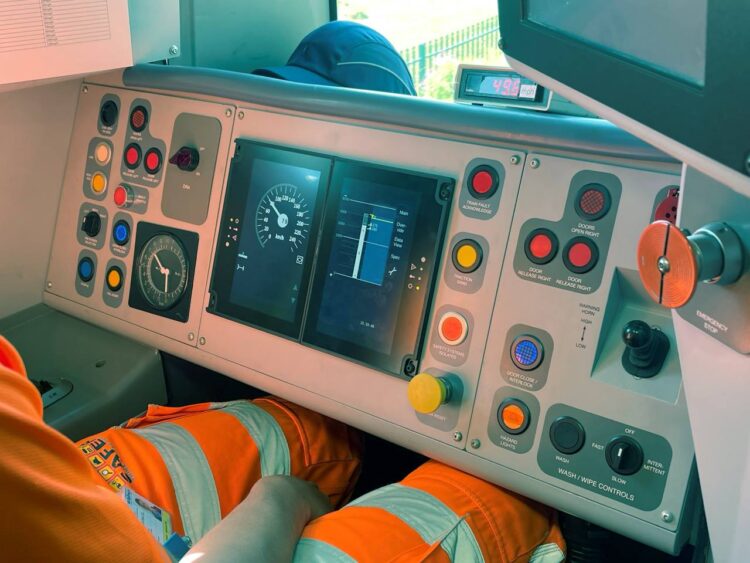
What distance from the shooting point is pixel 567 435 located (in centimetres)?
142

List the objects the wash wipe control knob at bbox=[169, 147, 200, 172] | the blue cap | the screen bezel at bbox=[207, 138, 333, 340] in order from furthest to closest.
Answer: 1. the blue cap
2. the wash wipe control knob at bbox=[169, 147, 200, 172]
3. the screen bezel at bbox=[207, 138, 333, 340]

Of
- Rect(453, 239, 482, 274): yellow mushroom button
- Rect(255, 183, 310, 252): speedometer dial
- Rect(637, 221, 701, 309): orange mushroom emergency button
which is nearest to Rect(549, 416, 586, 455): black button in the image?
Rect(453, 239, 482, 274): yellow mushroom button

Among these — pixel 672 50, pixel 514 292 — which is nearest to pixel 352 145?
pixel 514 292

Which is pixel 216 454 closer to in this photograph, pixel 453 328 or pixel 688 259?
pixel 453 328

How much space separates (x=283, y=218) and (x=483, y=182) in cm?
48

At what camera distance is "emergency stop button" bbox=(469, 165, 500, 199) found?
1.53m

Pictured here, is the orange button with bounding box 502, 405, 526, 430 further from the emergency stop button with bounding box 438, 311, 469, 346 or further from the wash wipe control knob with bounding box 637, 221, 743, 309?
the wash wipe control knob with bounding box 637, 221, 743, 309

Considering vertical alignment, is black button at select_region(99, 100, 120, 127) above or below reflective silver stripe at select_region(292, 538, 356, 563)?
above

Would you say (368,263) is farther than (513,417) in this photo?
Yes

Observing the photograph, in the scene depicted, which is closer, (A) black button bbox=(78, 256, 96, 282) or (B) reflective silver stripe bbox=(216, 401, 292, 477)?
(B) reflective silver stripe bbox=(216, 401, 292, 477)

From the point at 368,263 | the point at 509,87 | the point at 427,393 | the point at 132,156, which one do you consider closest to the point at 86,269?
the point at 132,156

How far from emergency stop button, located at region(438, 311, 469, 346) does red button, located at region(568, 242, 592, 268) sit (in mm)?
243

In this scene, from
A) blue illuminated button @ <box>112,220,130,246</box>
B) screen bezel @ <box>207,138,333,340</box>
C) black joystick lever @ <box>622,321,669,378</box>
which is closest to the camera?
black joystick lever @ <box>622,321,669,378</box>

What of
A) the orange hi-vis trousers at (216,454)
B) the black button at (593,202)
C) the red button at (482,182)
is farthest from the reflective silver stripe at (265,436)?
the black button at (593,202)
